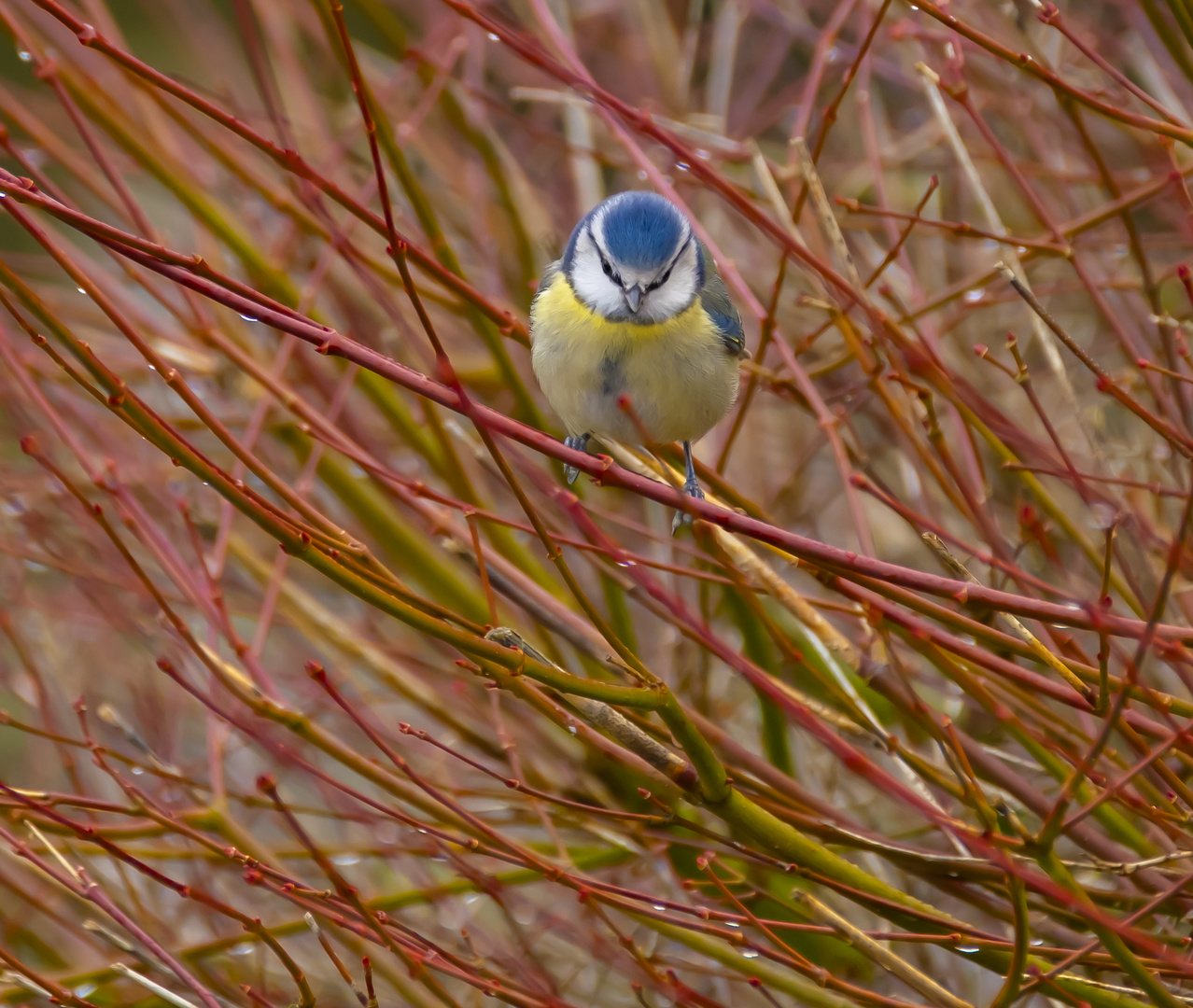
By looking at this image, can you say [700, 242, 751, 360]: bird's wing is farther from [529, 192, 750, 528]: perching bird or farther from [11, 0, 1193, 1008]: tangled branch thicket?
[11, 0, 1193, 1008]: tangled branch thicket

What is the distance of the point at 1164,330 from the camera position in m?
1.92

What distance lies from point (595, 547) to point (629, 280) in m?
1.08

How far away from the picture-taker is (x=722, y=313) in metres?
2.58

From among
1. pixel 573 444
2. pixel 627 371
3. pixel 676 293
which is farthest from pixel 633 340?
pixel 573 444

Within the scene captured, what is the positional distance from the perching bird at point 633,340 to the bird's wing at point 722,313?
27mm

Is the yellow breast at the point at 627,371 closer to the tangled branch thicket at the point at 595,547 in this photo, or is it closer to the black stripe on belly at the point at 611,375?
the black stripe on belly at the point at 611,375

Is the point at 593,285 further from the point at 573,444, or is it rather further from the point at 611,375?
the point at 573,444

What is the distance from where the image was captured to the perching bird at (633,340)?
239 centimetres

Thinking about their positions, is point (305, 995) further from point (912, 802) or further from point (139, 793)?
point (912, 802)

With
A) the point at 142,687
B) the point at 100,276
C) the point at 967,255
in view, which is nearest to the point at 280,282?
the point at 100,276

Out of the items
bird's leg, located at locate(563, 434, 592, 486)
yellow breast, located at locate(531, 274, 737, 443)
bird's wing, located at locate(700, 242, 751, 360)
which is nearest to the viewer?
yellow breast, located at locate(531, 274, 737, 443)

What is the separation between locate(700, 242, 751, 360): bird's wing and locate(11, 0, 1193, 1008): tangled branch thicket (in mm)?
171

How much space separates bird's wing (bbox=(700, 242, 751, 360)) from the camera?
254cm

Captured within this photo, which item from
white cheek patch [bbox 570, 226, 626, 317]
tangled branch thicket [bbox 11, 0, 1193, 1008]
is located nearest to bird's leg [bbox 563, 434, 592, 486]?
tangled branch thicket [bbox 11, 0, 1193, 1008]
